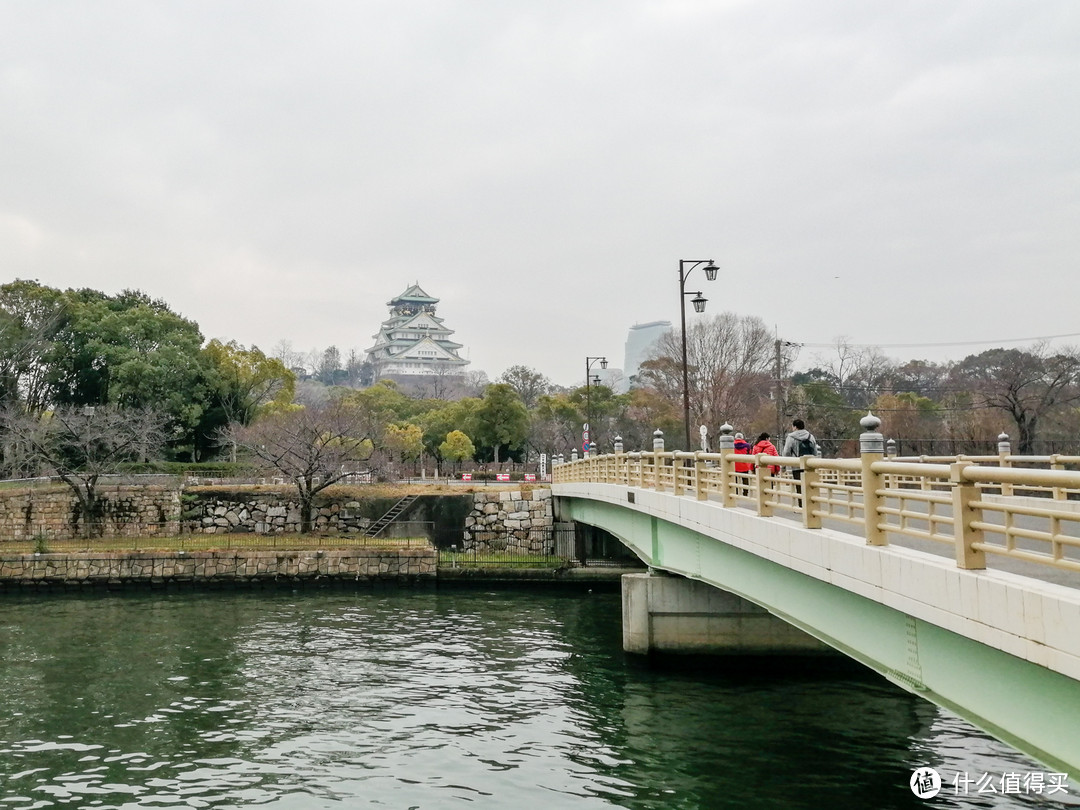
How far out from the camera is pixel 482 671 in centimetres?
1905

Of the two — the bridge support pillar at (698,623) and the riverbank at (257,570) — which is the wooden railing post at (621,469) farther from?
the riverbank at (257,570)

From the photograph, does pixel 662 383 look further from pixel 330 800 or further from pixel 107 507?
pixel 330 800

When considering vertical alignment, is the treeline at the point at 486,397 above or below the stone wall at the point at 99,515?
above

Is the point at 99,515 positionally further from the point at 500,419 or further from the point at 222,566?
the point at 500,419

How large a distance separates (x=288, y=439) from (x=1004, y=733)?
121 feet

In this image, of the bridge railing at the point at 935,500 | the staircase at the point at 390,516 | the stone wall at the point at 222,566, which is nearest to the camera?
the bridge railing at the point at 935,500

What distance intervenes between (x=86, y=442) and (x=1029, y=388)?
50.5 metres

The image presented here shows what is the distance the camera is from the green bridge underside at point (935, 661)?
6344 millimetres

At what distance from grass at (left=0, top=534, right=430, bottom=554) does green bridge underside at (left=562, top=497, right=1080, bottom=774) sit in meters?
22.8

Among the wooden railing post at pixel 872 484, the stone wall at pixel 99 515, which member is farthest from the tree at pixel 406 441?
the wooden railing post at pixel 872 484

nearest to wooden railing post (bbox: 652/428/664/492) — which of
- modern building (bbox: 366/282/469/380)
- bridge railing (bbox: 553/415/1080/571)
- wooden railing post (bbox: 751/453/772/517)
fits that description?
bridge railing (bbox: 553/415/1080/571)

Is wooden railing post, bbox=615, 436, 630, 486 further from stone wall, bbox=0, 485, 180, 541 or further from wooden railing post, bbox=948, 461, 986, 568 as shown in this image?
stone wall, bbox=0, 485, 180, 541

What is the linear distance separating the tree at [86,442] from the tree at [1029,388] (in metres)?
40.2

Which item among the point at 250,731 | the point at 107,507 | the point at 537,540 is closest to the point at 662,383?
the point at 537,540
